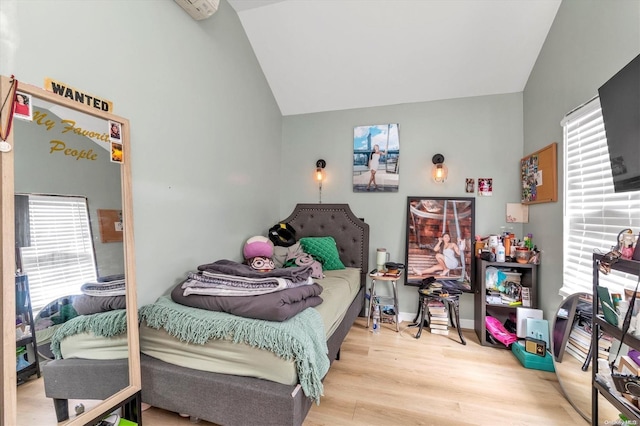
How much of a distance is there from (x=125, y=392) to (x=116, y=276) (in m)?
0.56

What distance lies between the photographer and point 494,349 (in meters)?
2.36

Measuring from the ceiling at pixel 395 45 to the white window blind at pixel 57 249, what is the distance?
2.26 meters

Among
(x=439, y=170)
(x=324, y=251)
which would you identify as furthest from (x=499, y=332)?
(x=324, y=251)

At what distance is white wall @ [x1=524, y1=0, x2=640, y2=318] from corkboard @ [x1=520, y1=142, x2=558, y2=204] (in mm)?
45

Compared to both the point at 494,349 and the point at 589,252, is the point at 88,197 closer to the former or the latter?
the point at 589,252

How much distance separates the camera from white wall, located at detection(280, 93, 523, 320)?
276 cm

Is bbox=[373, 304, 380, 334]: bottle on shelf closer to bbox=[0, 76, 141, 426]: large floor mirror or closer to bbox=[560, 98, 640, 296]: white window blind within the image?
bbox=[560, 98, 640, 296]: white window blind

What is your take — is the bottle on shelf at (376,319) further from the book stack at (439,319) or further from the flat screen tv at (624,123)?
the flat screen tv at (624,123)

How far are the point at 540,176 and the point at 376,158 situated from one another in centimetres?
153

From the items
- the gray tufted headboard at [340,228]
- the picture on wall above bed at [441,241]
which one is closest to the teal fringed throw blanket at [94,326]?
the gray tufted headboard at [340,228]

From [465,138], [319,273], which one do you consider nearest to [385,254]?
[319,273]

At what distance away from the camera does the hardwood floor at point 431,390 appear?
1.51 meters

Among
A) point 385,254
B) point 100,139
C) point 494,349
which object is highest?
point 100,139

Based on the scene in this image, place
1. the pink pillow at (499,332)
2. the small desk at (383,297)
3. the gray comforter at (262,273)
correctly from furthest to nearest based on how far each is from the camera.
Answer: the small desk at (383,297), the pink pillow at (499,332), the gray comforter at (262,273)
